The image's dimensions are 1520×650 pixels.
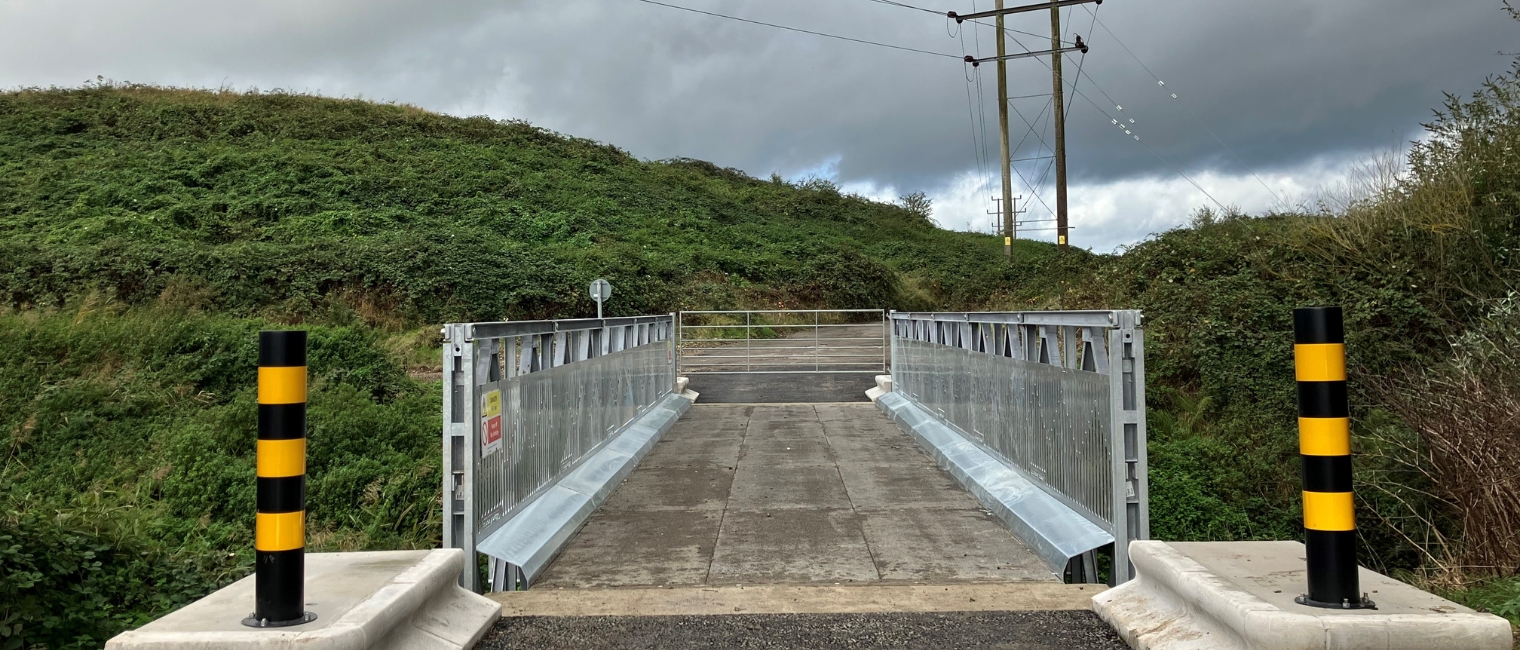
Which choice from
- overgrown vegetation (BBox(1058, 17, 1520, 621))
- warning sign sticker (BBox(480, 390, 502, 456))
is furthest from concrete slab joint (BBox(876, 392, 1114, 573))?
warning sign sticker (BBox(480, 390, 502, 456))

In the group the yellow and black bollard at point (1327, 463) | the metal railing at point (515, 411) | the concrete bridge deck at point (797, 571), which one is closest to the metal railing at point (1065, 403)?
the concrete bridge deck at point (797, 571)

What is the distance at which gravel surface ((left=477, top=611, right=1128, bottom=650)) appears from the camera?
3777mm

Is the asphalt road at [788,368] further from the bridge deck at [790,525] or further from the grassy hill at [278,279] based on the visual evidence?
the bridge deck at [790,525]

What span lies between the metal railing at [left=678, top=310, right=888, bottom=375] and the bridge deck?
30.9 feet

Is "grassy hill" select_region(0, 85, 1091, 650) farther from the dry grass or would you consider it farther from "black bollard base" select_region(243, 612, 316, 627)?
the dry grass

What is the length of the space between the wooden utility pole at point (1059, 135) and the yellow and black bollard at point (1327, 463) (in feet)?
80.1

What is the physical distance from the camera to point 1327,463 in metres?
3.18

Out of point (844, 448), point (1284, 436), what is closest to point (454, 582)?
point (844, 448)

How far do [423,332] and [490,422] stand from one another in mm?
16503

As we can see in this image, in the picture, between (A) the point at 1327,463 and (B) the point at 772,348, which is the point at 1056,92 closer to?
(B) the point at 772,348

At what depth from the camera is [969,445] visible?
853 cm

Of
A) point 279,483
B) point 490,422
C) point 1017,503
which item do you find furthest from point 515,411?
point 1017,503

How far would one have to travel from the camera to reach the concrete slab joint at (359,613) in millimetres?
2855

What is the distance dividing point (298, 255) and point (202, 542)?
17566 millimetres
